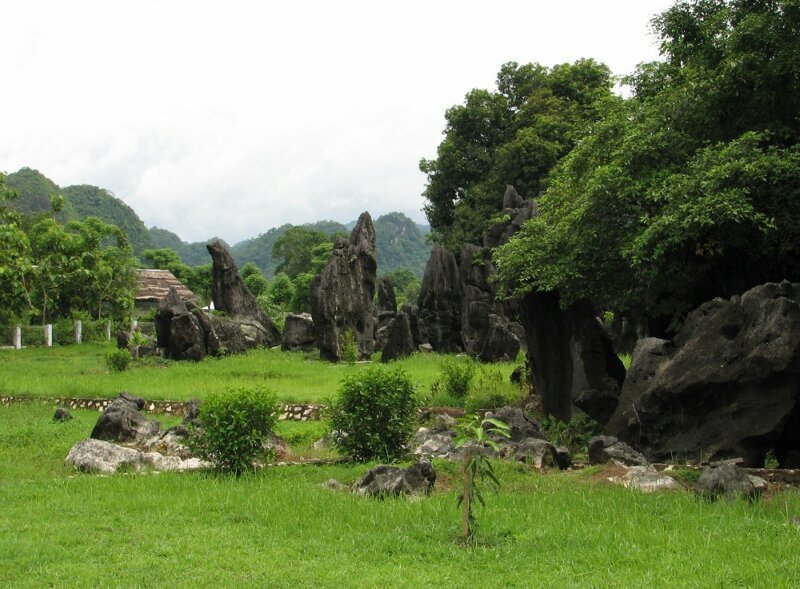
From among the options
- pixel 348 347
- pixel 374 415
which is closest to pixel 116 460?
pixel 374 415

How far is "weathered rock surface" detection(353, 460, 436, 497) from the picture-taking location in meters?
8.11

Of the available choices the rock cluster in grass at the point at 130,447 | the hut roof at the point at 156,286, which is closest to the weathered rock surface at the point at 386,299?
the hut roof at the point at 156,286

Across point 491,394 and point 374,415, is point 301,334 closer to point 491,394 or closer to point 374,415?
point 491,394

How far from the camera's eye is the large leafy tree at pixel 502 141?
35656mm

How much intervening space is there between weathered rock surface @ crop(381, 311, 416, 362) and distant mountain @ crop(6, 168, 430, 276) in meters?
49.4

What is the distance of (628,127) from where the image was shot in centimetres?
1399

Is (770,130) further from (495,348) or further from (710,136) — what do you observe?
(495,348)

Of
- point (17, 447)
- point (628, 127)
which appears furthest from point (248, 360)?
point (628, 127)

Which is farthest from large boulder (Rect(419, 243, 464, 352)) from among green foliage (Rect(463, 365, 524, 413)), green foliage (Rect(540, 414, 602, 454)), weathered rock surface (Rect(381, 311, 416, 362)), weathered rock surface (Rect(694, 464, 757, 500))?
weathered rock surface (Rect(694, 464, 757, 500))

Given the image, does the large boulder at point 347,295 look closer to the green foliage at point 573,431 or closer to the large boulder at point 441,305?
the large boulder at point 441,305

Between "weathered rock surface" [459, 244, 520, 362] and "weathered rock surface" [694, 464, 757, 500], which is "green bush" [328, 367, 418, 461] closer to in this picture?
"weathered rock surface" [694, 464, 757, 500]

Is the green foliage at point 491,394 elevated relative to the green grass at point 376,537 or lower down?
elevated

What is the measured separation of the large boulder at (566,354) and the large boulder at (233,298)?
→ 737 inches

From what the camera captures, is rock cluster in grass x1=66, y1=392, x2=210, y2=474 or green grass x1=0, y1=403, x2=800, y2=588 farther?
rock cluster in grass x1=66, y1=392, x2=210, y2=474
